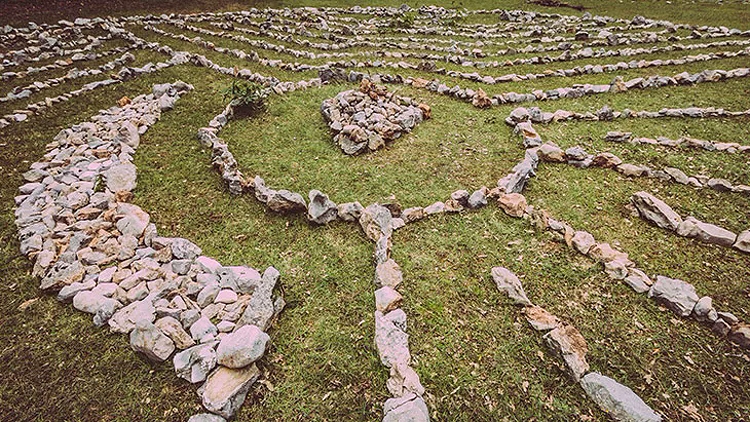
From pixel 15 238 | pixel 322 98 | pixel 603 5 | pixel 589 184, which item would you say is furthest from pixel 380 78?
pixel 603 5

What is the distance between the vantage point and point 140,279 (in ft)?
15.7

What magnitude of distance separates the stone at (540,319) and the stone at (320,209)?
314 cm

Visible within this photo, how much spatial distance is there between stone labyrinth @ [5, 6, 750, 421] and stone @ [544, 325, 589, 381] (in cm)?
1

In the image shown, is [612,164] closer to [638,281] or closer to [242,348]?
[638,281]

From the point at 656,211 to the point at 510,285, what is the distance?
2.98 metres

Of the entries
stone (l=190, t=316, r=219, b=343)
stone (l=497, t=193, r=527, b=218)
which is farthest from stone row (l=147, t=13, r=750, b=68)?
stone (l=190, t=316, r=219, b=343)

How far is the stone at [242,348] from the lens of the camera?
12.1 ft

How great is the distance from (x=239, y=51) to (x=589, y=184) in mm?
12021

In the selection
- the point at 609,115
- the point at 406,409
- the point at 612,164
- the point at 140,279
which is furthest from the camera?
the point at 609,115

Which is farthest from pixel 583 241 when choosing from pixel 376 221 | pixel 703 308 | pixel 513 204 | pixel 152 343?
pixel 152 343

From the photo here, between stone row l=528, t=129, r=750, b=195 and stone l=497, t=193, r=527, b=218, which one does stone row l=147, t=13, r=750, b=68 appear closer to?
stone row l=528, t=129, r=750, b=195

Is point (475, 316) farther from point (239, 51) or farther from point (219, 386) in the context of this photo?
point (239, 51)

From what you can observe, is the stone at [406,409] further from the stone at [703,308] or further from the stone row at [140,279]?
the stone at [703,308]

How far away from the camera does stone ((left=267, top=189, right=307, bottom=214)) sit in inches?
232
